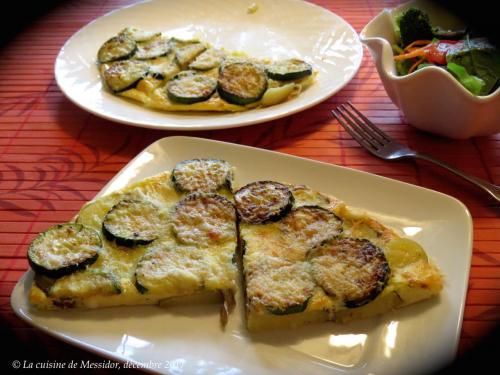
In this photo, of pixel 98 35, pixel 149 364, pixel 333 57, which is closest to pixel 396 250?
pixel 149 364

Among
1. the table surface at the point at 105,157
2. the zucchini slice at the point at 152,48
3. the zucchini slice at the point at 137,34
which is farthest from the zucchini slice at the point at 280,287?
the zucchini slice at the point at 137,34

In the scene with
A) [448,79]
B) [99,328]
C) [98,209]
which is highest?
[448,79]

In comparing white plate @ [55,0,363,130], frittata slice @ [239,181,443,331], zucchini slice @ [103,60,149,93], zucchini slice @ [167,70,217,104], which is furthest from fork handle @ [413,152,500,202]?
zucchini slice @ [103,60,149,93]

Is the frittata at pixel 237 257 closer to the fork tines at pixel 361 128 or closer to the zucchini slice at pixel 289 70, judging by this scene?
the fork tines at pixel 361 128

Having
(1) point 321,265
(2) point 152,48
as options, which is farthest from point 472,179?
(2) point 152,48

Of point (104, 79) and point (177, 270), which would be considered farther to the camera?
point (104, 79)

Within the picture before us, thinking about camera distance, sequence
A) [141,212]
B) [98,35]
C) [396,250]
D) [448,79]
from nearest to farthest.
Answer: [396,250] → [141,212] → [448,79] → [98,35]

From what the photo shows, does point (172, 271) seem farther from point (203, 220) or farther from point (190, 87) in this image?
point (190, 87)

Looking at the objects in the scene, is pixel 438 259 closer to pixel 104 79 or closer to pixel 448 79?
pixel 448 79
